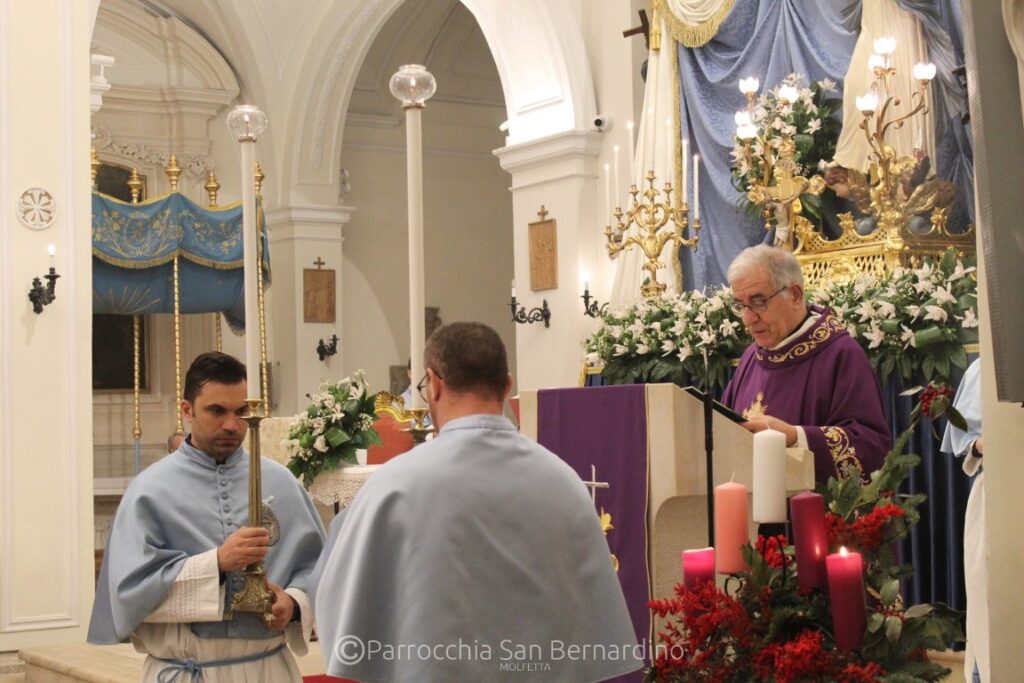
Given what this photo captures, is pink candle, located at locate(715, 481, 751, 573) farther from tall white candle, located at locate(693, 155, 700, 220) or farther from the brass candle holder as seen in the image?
tall white candle, located at locate(693, 155, 700, 220)

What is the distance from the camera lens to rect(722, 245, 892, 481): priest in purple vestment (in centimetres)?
471

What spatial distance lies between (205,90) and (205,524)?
12.5 m

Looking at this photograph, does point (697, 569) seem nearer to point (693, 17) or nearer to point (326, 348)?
point (693, 17)

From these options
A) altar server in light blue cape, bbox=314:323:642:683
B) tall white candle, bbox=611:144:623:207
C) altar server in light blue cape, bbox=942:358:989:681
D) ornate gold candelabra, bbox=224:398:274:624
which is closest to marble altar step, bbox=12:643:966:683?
altar server in light blue cape, bbox=942:358:989:681

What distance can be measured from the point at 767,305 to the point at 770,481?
91.3 inches

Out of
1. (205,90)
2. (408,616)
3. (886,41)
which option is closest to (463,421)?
(408,616)

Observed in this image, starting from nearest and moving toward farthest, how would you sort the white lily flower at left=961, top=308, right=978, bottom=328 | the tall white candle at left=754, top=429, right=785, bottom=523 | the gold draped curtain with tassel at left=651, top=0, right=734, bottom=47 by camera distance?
the tall white candle at left=754, top=429, right=785, bottom=523 → the white lily flower at left=961, top=308, right=978, bottom=328 → the gold draped curtain with tassel at left=651, top=0, right=734, bottom=47

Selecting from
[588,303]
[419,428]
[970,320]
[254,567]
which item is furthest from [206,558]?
[588,303]

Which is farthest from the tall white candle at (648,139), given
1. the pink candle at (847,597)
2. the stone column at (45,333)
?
the pink candle at (847,597)

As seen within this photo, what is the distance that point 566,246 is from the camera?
446 inches

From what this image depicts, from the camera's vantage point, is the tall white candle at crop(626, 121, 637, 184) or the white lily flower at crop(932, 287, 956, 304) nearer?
the white lily flower at crop(932, 287, 956, 304)

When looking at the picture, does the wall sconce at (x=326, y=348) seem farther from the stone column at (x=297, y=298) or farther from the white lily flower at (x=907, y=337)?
the white lily flower at (x=907, y=337)

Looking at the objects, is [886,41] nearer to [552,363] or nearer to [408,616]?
[552,363]

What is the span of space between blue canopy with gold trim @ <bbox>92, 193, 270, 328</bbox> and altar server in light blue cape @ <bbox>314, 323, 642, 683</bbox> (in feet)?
34.1
